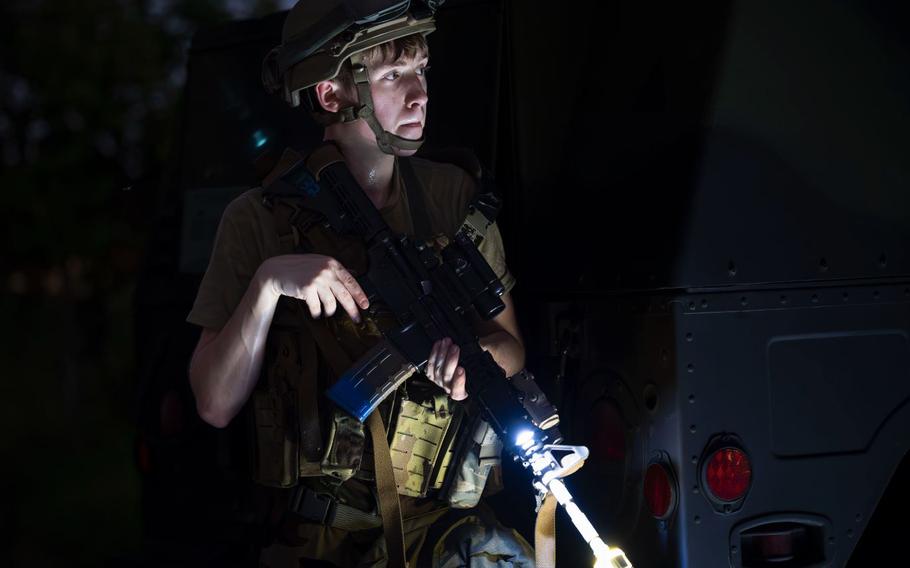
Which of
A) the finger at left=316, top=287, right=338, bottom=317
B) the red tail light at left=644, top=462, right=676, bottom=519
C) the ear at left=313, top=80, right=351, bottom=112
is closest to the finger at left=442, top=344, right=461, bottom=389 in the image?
the finger at left=316, top=287, right=338, bottom=317

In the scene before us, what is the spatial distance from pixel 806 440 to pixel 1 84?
40.9ft

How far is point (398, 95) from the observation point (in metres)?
2.54

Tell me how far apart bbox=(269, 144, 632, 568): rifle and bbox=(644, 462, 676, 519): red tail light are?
0.64 feet

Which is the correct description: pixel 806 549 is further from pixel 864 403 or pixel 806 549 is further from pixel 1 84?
pixel 1 84

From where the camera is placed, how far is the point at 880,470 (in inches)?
102

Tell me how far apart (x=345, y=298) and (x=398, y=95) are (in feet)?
1.70

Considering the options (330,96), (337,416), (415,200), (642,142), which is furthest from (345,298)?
(642,142)

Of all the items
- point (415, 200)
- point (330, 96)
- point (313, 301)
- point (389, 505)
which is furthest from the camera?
point (415, 200)

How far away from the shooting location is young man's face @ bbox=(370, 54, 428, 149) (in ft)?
8.33

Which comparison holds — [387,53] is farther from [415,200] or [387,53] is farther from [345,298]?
Answer: [345,298]

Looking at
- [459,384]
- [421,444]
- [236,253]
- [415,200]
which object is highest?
[415,200]

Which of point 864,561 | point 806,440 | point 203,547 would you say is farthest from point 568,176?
point 203,547

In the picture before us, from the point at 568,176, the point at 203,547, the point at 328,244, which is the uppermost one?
the point at 568,176

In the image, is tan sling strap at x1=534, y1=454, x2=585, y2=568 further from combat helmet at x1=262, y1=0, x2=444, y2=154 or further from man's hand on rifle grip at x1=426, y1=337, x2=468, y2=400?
combat helmet at x1=262, y1=0, x2=444, y2=154
